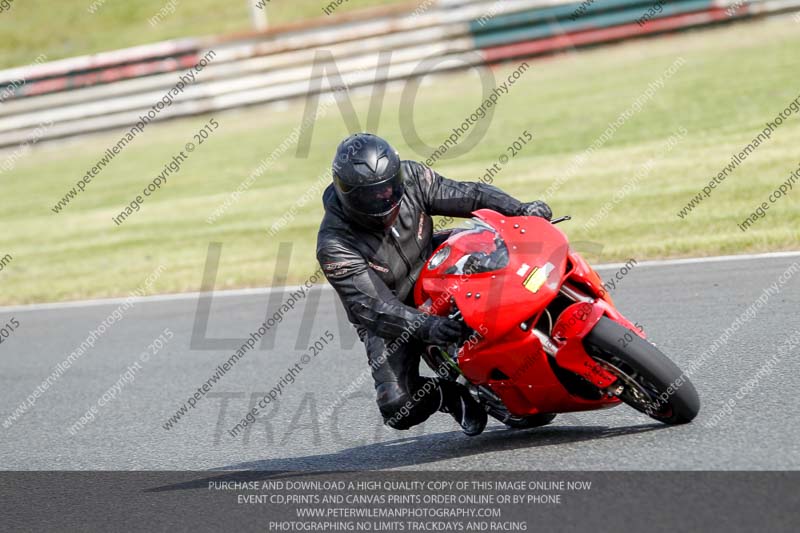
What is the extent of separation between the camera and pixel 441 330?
530cm

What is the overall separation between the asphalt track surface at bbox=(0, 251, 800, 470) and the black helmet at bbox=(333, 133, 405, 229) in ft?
4.63

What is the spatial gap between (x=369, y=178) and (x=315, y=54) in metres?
17.0

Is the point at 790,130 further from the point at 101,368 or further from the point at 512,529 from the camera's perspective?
the point at 512,529

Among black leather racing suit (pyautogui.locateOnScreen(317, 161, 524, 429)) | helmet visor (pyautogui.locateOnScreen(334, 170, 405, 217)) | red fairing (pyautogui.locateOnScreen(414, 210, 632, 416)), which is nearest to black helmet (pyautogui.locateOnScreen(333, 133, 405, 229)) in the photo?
helmet visor (pyautogui.locateOnScreen(334, 170, 405, 217))

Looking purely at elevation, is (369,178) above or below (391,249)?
above

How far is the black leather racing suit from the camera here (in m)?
5.89

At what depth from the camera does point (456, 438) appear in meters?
6.48

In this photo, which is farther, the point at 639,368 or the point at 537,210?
the point at 537,210

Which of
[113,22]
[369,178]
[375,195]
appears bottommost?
[113,22]

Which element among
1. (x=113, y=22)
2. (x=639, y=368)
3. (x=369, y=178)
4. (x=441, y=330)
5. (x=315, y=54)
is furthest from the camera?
(x=113, y=22)

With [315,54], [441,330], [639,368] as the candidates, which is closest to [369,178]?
[441,330]

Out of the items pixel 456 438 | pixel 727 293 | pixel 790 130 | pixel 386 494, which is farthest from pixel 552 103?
pixel 386 494

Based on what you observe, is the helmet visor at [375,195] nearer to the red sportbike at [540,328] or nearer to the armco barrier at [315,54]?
the red sportbike at [540,328]

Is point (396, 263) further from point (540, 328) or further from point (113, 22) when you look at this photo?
point (113, 22)
